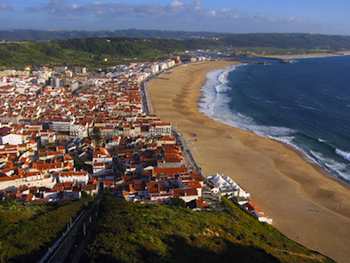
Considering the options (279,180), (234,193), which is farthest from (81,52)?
(234,193)

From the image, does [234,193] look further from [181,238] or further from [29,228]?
[29,228]

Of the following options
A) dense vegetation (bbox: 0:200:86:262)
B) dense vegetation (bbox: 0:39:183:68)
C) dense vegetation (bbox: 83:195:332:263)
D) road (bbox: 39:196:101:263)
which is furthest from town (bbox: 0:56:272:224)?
dense vegetation (bbox: 0:39:183:68)

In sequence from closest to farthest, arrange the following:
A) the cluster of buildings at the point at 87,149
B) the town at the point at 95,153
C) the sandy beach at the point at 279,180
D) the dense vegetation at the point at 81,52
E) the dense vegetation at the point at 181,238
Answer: the dense vegetation at the point at 181,238
the sandy beach at the point at 279,180
the town at the point at 95,153
the cluster of buildings at the point at 87,149
the dense vegetation at the point at 81,52

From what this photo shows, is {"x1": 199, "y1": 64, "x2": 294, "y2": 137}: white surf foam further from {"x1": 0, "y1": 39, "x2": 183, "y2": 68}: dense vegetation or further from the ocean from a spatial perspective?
{"x1": 0, "y1": 39, "x2": 183, "y2": 68}: dense vegetation

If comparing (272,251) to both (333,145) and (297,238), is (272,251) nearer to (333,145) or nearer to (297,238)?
(297,238)

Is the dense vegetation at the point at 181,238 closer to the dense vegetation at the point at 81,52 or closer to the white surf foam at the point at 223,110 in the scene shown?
the white surf foam at the point at 223,110

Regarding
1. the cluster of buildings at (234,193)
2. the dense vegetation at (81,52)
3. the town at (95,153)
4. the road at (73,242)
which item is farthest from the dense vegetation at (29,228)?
the dense vegetation at (81,52)

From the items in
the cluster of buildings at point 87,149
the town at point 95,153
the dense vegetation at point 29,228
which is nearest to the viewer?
the dense vegetation at point 29,228

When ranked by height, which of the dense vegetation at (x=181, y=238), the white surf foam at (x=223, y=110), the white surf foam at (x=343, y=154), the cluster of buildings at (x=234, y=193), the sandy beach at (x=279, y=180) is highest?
the dense vegetation at (x=181, y=238)
